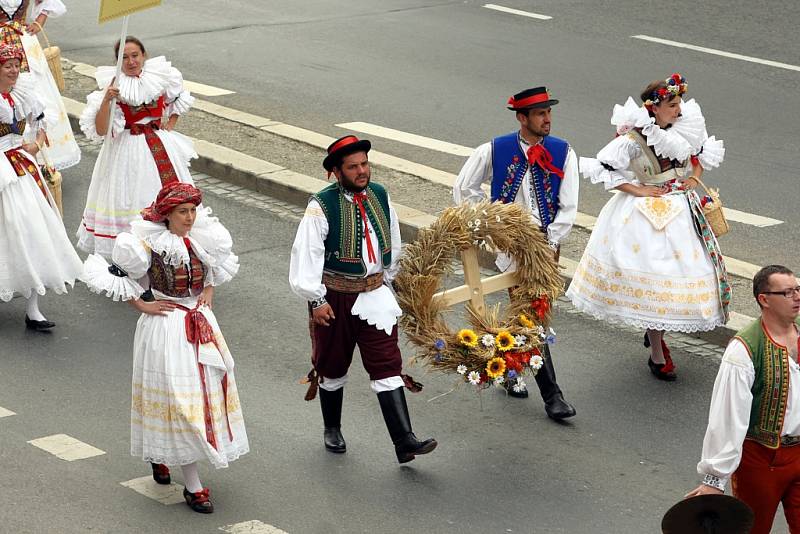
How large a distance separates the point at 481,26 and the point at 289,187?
268 inches

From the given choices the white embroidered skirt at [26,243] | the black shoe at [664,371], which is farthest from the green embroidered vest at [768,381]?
the white embroidered skirt at [26,243]

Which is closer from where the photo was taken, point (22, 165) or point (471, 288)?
point (471, 288)

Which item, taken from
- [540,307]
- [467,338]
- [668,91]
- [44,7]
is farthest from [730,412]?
[44,7]

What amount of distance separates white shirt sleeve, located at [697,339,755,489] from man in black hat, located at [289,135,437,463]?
204cm

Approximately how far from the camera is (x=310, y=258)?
25.4 ft

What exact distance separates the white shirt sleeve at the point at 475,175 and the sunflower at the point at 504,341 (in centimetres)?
113

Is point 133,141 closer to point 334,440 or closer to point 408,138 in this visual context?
point 334,440

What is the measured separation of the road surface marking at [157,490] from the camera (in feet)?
24.5

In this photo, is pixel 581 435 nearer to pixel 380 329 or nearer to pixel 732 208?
pixel 380 329

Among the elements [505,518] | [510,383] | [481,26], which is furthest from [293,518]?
[481,26]

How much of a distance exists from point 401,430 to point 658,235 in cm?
227

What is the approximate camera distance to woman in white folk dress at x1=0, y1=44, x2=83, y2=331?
9758mm

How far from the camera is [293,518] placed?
7.26 m

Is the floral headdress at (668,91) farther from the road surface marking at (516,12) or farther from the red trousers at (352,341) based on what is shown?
the road surface marking at (516,12)
